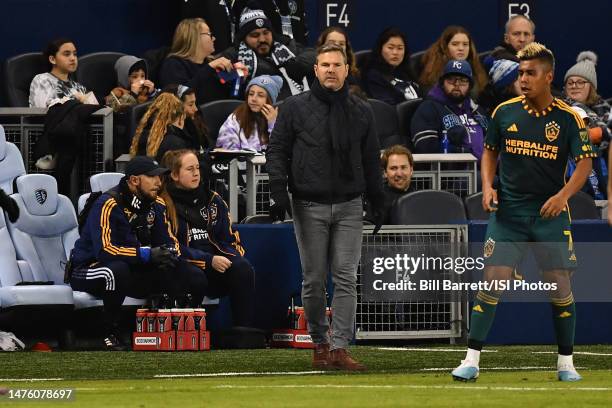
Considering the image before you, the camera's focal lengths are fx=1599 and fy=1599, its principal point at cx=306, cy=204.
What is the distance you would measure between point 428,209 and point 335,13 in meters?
4.49

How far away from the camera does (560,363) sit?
9.19 metres

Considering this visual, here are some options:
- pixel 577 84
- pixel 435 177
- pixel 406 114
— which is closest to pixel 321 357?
pixel 435 177

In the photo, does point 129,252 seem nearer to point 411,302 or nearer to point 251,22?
point 411,302

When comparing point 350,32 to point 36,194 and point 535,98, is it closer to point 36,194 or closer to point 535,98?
point 36,194

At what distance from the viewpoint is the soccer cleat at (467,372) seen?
29.2 ft

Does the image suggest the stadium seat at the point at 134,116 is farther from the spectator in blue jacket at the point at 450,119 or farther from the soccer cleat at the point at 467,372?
A: the soccer cleat at the point at 467,372

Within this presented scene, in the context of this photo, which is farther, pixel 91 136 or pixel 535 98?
pixel 91 136

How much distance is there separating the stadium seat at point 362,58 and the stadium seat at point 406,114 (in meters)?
0.95

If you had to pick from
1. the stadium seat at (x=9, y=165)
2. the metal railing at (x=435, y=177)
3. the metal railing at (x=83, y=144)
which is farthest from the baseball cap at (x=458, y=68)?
the stadium seat at (x=9, y=165)

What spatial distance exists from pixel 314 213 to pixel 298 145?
456mm

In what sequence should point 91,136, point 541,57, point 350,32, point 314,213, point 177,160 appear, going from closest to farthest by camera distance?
point 541,57 → point 314,213 → point 177,160 → point 91,136 → point 350,32

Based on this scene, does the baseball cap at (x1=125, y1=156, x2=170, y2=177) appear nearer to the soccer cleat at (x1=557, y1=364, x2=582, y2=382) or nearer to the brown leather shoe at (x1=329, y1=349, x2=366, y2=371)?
the brown leather shoe at (x1=329, y1=349, x2=366, y2=371)

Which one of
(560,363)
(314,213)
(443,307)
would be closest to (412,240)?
(443,307)

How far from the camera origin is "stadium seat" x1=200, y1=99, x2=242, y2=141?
1441 cm
